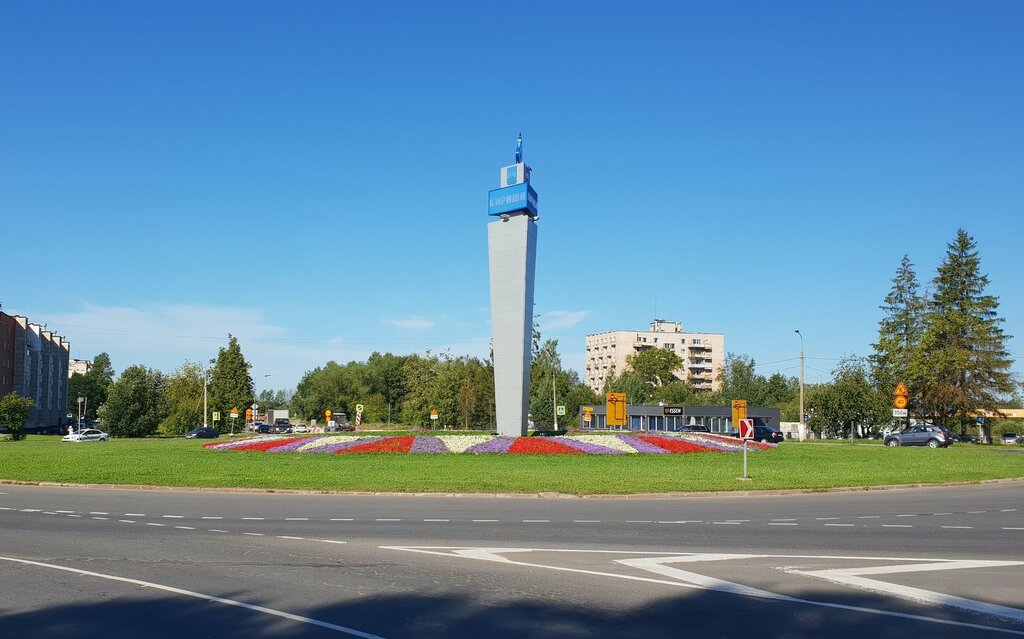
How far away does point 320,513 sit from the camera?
17.8 m

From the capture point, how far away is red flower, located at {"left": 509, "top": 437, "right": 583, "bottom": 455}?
37844 mm

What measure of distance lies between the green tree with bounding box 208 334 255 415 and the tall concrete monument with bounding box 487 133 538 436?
63.4 meters

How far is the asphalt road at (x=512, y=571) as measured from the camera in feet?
26.2

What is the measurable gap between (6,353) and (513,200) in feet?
330

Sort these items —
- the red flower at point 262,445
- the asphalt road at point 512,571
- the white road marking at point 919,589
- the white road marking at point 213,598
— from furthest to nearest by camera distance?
the red flower at point 262,445, the white road marking at point 919,589, the asphalt road at point 512,571, the white road marking at point 213,598

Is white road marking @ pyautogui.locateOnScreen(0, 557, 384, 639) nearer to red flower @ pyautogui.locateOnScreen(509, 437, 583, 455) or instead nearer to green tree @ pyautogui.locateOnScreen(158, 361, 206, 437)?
red flower @ pyautogui.locateOnScreen(509, 437, 583, 455)

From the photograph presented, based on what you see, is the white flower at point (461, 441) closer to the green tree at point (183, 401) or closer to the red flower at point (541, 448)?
the red flower at point (541, 448)

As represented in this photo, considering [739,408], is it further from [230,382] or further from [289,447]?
[230,382]

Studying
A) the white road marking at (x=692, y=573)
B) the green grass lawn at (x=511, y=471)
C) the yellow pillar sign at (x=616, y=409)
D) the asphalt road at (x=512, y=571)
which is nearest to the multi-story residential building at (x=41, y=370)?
the green grass lawn at (x=511, y=471)

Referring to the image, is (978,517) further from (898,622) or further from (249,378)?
(249,378)

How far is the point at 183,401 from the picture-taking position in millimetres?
102562

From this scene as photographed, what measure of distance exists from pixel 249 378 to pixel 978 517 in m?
94.1

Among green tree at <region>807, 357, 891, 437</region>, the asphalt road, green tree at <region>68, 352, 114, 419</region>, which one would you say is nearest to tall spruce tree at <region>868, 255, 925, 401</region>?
green tree at <region>807, 357, 891, 437</region>

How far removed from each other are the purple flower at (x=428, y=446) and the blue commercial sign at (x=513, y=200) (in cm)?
1272
